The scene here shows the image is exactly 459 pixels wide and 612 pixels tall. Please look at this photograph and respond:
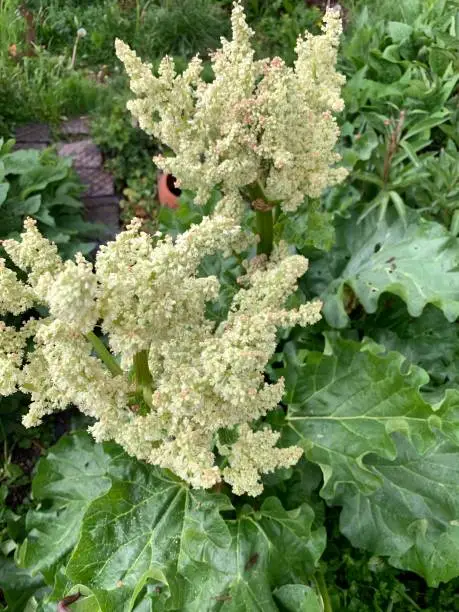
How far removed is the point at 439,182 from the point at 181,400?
1797 mm

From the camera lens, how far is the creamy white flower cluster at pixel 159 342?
4.32 ft

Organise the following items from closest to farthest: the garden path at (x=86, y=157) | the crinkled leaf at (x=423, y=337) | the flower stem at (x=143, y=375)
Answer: the flower stem at (x=143, y=375) < the crinkled leaf at (x=423, y=337) < the garden path at (x=86, y=157)

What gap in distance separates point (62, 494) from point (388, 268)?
1.33 m

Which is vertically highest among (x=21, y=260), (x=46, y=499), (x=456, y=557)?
(x=21, y=260)

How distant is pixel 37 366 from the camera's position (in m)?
1.55

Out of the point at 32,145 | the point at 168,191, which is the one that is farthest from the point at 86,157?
the point at 168,191

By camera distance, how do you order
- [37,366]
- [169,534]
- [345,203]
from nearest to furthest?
[37,366], [169,534], [345,203]

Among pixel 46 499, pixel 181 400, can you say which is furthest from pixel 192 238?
pixel 46 499

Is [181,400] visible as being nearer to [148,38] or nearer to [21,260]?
[21,260]

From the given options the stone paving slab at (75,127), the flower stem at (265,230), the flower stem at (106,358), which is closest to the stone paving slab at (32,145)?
the stone paving slab at (75,127)

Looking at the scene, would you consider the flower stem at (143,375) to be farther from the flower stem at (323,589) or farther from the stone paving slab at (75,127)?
the stone paving slab at (75,127)

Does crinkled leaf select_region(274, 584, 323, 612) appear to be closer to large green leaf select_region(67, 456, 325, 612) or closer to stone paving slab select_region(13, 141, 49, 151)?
large green leaf select_region(67, 456, 325, 612)

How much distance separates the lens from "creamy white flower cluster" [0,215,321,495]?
4.32 feet

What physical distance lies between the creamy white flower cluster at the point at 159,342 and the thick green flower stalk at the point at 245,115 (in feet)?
1.11
